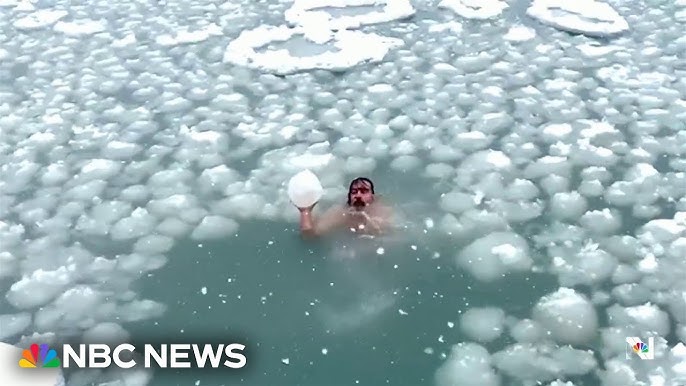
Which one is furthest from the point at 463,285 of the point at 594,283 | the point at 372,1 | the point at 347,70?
the point at 372,1

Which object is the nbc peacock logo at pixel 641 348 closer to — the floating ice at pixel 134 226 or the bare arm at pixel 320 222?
the bare arm at pixel 320 222

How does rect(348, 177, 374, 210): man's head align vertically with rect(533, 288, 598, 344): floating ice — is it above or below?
above

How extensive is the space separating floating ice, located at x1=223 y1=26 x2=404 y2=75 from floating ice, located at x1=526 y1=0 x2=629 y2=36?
3.96 ft

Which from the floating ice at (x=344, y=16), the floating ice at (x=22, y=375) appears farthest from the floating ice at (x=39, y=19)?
the floating ice at (x=22, y=375)

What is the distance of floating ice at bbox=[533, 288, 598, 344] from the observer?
280 cm

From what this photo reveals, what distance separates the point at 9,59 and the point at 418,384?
4226 mm

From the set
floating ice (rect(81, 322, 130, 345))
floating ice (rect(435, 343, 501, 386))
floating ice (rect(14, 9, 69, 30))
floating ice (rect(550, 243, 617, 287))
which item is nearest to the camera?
floating ice (rect(435, 343, 501, 386))

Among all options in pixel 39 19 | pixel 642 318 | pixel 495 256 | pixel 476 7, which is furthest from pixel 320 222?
pixel 39 19

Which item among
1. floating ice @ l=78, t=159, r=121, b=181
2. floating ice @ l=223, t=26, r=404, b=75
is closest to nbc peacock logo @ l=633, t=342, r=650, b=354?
floating ice @ l=78, t=159, r=121, b=181

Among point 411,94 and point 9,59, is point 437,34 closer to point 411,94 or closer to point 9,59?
point 411,94

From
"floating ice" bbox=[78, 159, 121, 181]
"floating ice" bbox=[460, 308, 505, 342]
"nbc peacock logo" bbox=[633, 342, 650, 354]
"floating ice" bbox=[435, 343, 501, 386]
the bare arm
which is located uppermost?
the bare arm

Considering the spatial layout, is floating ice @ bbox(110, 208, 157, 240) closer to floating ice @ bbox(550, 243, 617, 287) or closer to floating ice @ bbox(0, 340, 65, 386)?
floating ice @ bbox(0, 340, 65, 386)

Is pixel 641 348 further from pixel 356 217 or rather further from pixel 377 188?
pixel 377 188

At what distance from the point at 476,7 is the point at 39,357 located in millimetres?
4372
